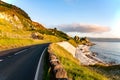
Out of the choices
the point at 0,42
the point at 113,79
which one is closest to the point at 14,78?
the point at 113,79

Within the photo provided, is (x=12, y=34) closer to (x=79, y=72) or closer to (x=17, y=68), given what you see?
(x=79, y=72)

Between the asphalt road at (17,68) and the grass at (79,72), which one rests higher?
the asphalt road at (17,68)

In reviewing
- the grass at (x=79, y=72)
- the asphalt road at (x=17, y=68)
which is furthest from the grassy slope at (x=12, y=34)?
the asphalt road at (x=17, y=68)

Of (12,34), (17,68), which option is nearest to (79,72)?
(17,68)

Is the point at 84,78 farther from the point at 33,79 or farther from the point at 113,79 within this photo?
the point at 113,79

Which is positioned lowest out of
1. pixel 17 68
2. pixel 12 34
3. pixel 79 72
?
pixel 79 72

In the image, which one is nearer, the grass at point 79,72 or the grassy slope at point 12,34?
the grass at point 79,72

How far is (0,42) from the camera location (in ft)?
142

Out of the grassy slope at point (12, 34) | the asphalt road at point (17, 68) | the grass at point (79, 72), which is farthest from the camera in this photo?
the grassy slope at point (12, 34)

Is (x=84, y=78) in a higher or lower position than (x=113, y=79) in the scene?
higher

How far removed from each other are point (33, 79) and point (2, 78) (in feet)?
5.14

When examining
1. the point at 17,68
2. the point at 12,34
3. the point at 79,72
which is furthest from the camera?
the point at 12,34

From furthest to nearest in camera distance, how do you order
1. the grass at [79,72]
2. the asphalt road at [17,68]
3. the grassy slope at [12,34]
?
1. the grassy slope at [12,34]
2. the grass at [79,72]
3. the asphalt road at [17,68]

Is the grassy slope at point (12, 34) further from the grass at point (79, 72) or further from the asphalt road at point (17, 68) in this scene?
the asphalt road at point (17, 68)
